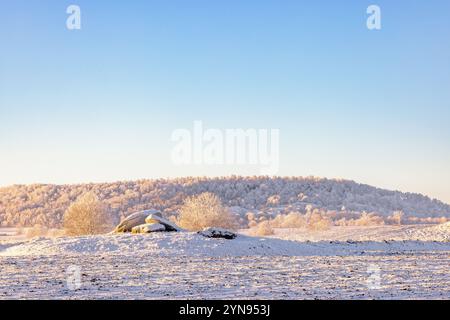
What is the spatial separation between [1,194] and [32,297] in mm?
127717

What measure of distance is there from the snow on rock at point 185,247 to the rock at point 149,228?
6.04 ft

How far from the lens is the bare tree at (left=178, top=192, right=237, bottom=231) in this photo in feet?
159

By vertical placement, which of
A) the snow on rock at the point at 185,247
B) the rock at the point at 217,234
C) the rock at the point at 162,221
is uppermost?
the rock at the point at 162,221

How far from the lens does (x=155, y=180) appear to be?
131m

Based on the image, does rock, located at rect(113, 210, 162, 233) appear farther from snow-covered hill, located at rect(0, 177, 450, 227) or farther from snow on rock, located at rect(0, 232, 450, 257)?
snow-covered hill, located at rect(0, 177, 450, 227)

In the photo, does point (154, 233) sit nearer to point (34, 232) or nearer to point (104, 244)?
point (104, 244)

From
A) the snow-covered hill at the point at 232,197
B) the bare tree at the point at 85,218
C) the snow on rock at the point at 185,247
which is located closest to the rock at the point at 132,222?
the snow on rock at the point at 185,247

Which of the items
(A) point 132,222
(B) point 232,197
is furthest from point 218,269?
(B) point 232,197

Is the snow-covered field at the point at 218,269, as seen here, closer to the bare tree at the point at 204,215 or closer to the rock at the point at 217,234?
the rock at the point at 217,234

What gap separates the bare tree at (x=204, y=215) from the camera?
4844 cm

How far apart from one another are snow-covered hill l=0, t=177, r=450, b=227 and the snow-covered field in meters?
60.5

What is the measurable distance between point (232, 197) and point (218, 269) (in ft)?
303

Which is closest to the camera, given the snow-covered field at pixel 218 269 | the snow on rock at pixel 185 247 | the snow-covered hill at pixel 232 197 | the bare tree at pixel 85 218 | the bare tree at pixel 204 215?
the snow-covered field at pixel 218 269
